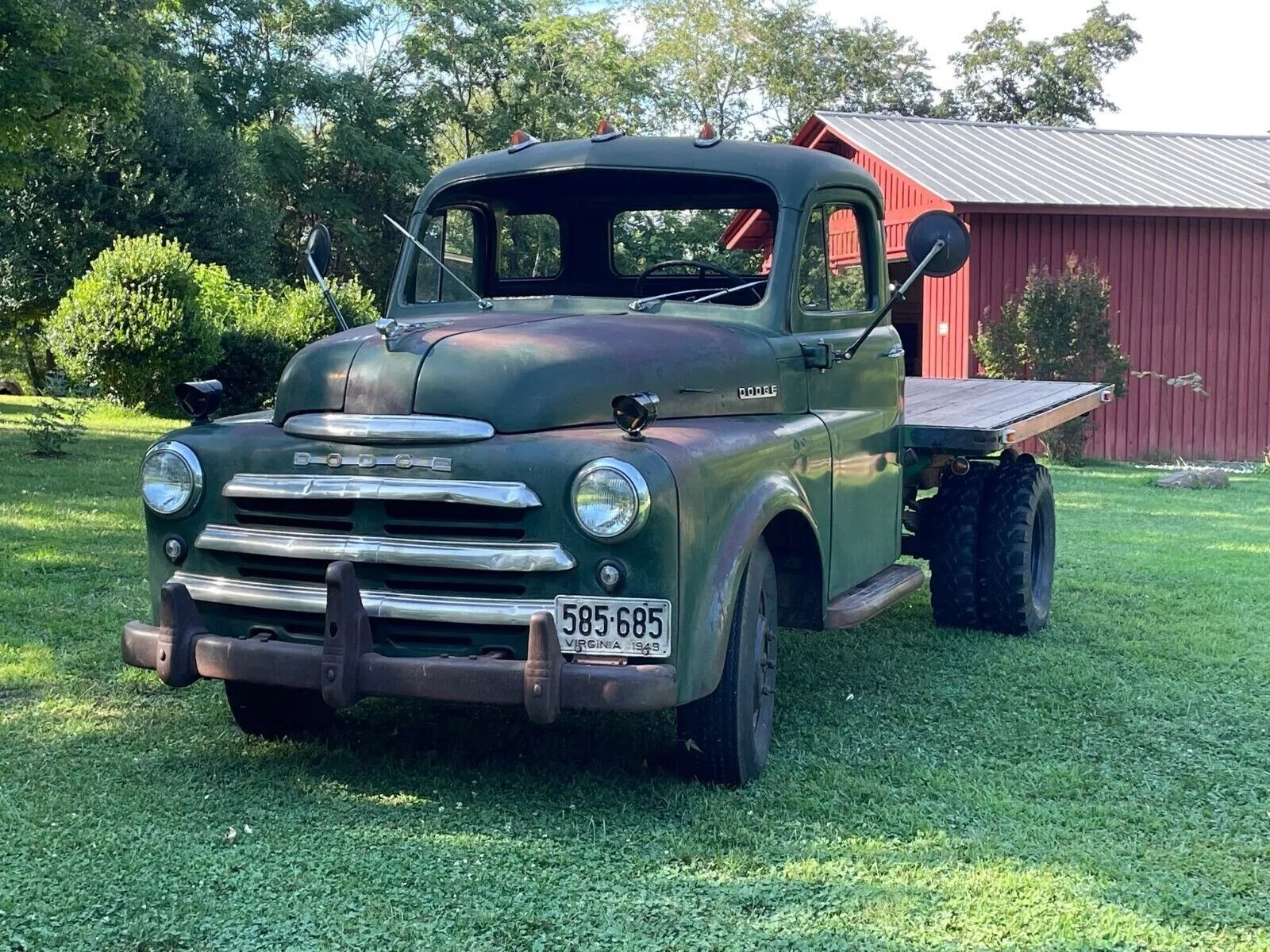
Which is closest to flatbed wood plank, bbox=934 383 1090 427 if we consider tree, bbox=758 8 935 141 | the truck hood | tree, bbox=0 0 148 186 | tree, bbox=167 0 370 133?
the truck hood

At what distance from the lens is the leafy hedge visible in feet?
56.4

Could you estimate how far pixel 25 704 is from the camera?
492cm

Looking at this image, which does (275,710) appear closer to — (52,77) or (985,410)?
(985,410)

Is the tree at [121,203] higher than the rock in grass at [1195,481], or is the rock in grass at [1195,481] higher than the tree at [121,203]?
the tree at [121,203]

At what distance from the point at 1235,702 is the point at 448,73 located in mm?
38981

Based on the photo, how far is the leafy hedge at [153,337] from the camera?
17.2 metres

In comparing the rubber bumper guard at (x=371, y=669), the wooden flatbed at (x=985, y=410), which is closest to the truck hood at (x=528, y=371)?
the rubber bumper guard at (x=371, y=669)

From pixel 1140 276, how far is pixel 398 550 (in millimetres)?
16202

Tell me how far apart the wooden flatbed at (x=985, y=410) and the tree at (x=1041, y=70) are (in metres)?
36.6

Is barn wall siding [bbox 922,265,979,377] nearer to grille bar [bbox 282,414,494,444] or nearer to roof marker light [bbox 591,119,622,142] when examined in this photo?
roof marker light [bbox 591,119,622,142]

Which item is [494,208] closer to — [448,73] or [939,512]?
[939,512]

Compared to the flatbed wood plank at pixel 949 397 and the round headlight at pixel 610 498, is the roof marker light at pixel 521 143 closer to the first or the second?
the round headlight at pixel 610 498

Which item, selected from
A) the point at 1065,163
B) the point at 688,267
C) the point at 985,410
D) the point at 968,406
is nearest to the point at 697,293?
the point at 688,267

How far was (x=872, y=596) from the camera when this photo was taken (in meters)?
5.10
